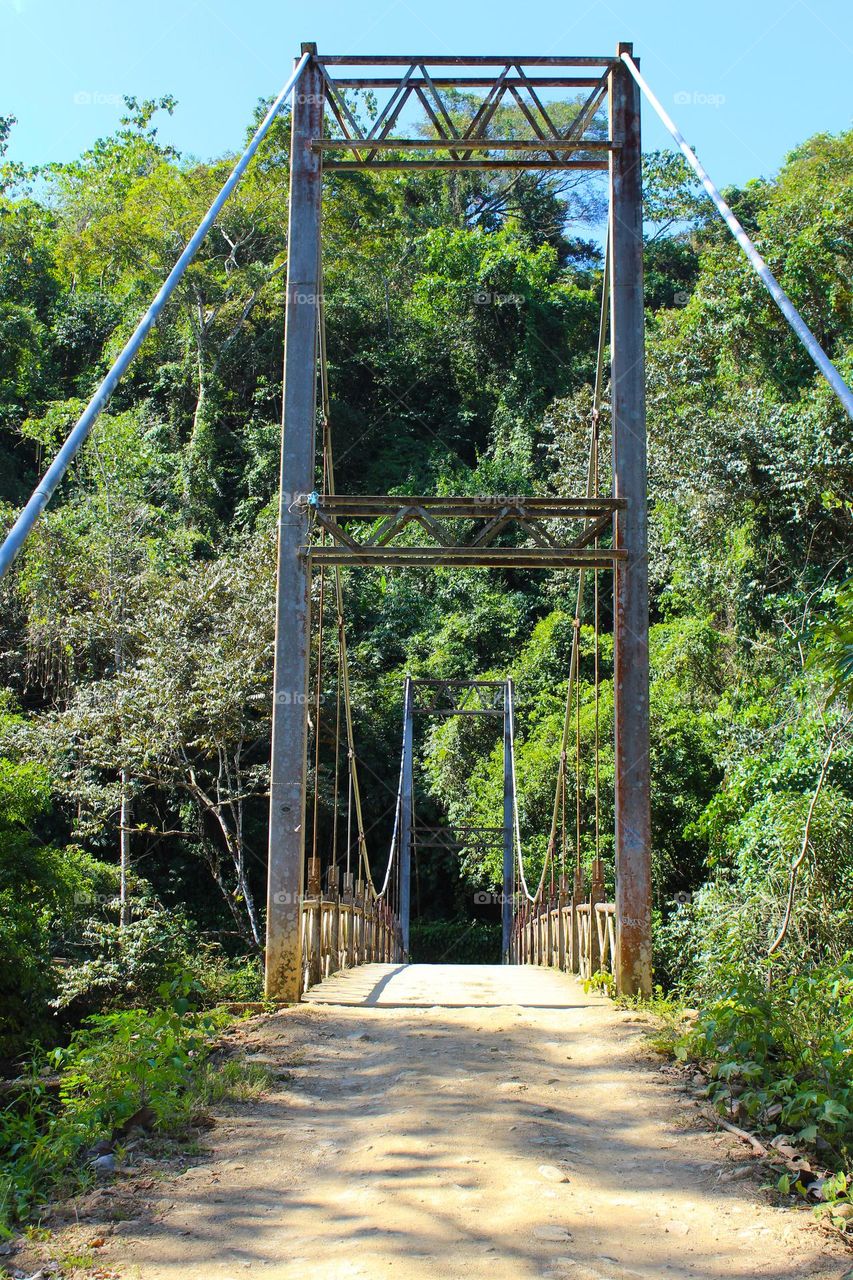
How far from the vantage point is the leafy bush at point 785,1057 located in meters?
2.98

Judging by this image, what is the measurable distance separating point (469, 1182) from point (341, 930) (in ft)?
18.1

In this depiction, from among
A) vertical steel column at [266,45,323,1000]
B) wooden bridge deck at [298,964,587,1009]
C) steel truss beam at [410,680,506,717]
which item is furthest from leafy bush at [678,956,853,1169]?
steel truss beam at [410,680,506,717]

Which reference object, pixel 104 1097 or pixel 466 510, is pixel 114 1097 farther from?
pixel 466 510

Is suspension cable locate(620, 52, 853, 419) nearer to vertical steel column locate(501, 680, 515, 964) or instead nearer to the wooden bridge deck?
the wooden bridge deck

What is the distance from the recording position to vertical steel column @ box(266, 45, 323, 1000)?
18.6 ft

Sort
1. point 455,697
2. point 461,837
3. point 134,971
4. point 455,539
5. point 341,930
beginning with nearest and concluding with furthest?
point 455,539 < point 341,930 < point 134,971 < point 461,837 < point 455,697

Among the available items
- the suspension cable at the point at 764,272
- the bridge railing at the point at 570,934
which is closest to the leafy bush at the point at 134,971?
the bridge railing at the point at 570,934

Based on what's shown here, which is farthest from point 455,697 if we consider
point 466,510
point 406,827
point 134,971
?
point 466,510

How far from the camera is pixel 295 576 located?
588 cm

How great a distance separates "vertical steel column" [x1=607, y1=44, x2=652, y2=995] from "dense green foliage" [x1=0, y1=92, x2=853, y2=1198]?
791 mm

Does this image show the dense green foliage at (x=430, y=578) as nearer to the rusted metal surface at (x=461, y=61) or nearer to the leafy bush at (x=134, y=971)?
the leafy bush at (x=134, y=971)

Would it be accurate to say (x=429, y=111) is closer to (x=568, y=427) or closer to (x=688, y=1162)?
(x=688, y=1162)

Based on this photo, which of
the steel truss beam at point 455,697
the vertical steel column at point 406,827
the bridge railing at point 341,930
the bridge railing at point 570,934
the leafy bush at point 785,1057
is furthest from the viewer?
the steel truss beam at point 455,697

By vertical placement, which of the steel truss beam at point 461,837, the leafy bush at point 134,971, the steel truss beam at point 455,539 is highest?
the steel truss beam at point 455,539
